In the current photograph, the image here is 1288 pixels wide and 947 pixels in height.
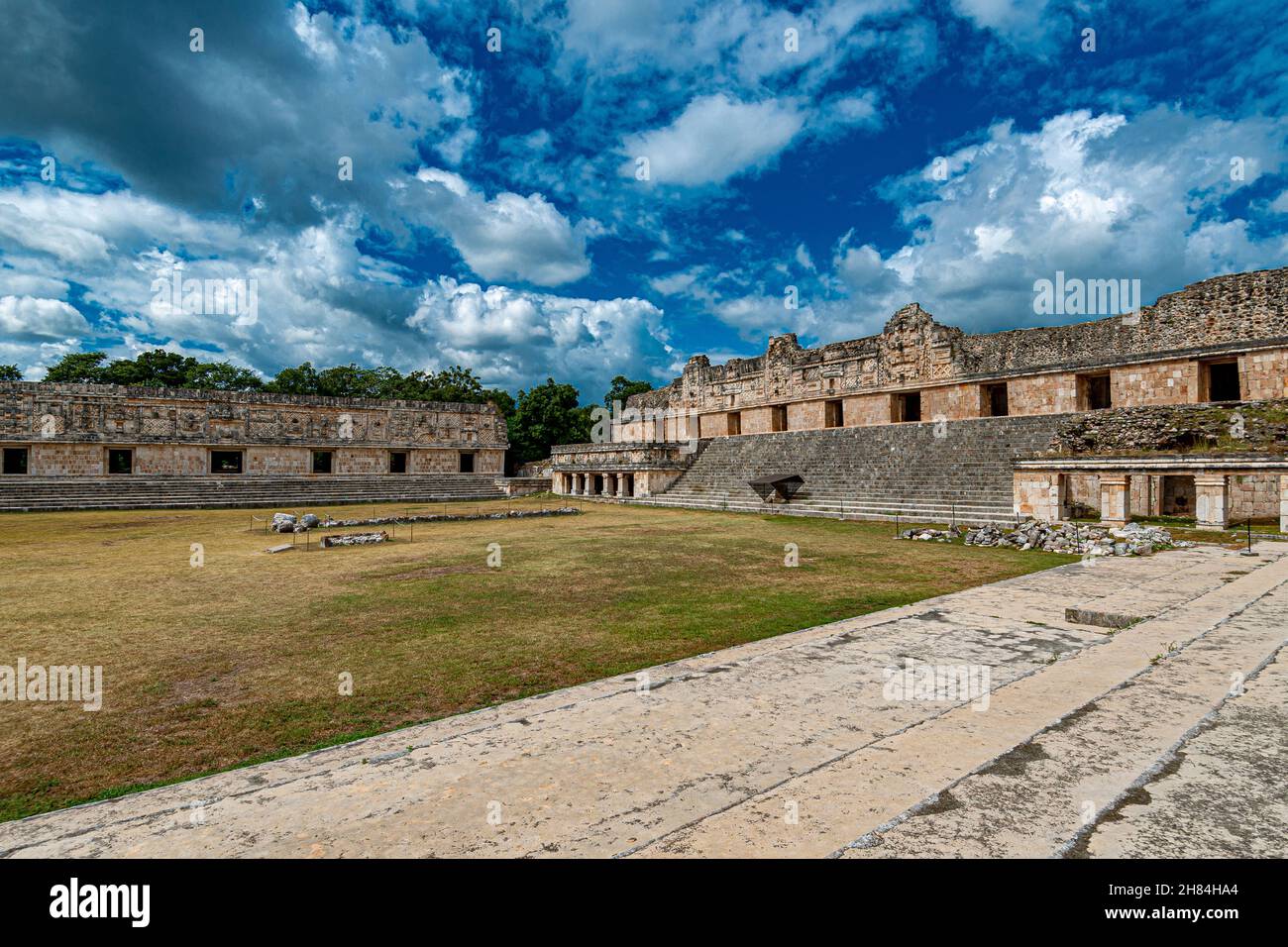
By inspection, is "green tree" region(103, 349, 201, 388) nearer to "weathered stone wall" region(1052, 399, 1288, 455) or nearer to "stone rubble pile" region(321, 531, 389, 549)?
"stone rubble pile" region(321, 531, 389, 549)

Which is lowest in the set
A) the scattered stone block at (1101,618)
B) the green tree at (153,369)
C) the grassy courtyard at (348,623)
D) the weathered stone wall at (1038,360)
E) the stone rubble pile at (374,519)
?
the grassy courtyard at (348,623)

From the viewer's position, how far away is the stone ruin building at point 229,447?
28.8 m

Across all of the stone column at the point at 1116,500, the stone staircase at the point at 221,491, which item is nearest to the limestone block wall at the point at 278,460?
the stone staircase at the point at 221,491

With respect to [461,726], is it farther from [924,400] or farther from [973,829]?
[924,400]

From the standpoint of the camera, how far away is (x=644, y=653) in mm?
5605

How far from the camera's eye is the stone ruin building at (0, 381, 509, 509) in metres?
28.8

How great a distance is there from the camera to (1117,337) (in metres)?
20.7

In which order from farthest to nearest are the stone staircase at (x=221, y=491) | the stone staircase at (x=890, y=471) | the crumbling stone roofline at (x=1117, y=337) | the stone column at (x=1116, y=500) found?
1. the stone staircase at (x=221, y=491)
2. the stone staircase at (x=890, y=471)
3. the crumbling stone roofline at (x=1117, y=337)
4. the stone column at (x=1116, y=500)

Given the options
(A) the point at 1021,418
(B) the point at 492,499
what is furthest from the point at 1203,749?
(B) the point at 492,499

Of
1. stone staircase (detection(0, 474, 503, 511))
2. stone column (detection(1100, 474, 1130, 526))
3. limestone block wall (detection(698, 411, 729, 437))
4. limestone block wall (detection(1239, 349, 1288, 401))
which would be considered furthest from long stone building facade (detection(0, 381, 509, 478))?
limestone block wall (detection(1239, 349, 1288, 401))

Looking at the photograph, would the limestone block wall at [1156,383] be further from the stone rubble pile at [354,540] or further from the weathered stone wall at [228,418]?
the weathered stone wall at [228,418]

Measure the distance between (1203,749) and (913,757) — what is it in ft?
4.89

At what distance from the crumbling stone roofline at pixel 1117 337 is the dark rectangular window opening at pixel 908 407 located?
2.64 ft

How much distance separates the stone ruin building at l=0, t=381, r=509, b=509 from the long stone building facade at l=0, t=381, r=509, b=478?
0.19 ft
